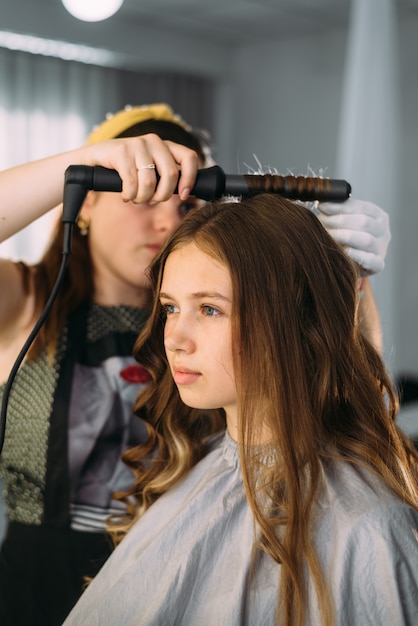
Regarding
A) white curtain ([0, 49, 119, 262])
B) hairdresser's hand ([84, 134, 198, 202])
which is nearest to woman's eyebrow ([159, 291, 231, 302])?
hairdresser's hand ([84, 134, 198, 202])

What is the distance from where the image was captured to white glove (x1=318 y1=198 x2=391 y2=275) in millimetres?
1050

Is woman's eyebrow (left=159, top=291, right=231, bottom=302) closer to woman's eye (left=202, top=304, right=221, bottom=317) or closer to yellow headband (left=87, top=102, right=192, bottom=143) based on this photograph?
woman's eye (left=202, top=304, right=221, bottom=317)

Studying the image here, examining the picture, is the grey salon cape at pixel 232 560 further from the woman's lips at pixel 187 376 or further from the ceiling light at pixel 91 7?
the ceiling light at pixel 91 7

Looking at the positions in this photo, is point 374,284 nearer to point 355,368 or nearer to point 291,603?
point 355,368

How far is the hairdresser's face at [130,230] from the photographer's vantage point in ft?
4.20

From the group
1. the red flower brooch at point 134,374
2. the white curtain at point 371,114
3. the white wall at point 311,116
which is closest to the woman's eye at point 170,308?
the red flower brooch at point 134,374

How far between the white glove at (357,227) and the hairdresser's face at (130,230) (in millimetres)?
288

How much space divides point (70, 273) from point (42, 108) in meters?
3.29

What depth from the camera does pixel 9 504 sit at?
129cm

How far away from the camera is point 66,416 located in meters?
1.25

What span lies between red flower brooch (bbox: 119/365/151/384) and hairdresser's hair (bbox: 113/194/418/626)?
0.33 metres

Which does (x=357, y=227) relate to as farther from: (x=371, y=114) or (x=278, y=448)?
(x=371, y=114)

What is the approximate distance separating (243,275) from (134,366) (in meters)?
0.41

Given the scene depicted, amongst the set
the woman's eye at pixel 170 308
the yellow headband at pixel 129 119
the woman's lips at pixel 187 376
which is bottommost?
the woman's lips at pixel 187 376
